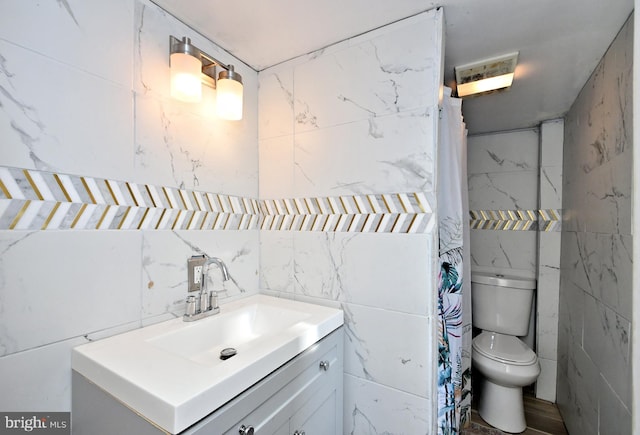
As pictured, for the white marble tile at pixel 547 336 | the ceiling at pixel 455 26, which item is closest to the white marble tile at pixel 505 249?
the white marble tile at pixel 547 336

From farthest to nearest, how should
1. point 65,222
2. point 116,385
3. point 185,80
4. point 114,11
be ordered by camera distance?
point 185,80 < point 114,11 < point 65,222 < point 116,385

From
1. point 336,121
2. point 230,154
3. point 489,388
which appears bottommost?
point 489,388

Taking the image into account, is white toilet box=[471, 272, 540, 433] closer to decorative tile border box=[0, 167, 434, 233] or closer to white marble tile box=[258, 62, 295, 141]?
decorative tile border box=[0, 167, 434, 233]

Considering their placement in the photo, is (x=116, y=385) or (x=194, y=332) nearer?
(x=116, y=385)

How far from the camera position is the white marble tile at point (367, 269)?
1108 mm

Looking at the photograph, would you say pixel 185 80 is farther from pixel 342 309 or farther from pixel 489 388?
pixel 489 388

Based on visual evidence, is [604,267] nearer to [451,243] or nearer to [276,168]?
[451,243]

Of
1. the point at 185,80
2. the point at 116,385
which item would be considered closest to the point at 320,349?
the point at 116,385

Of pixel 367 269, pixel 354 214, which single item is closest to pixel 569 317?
pixel 367 269

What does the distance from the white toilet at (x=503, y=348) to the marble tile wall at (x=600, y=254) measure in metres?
0.23

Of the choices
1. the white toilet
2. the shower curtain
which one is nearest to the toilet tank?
the white toilet

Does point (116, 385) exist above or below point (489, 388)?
above

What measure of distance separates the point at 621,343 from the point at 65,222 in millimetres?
2018

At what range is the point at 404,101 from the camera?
1.14m
